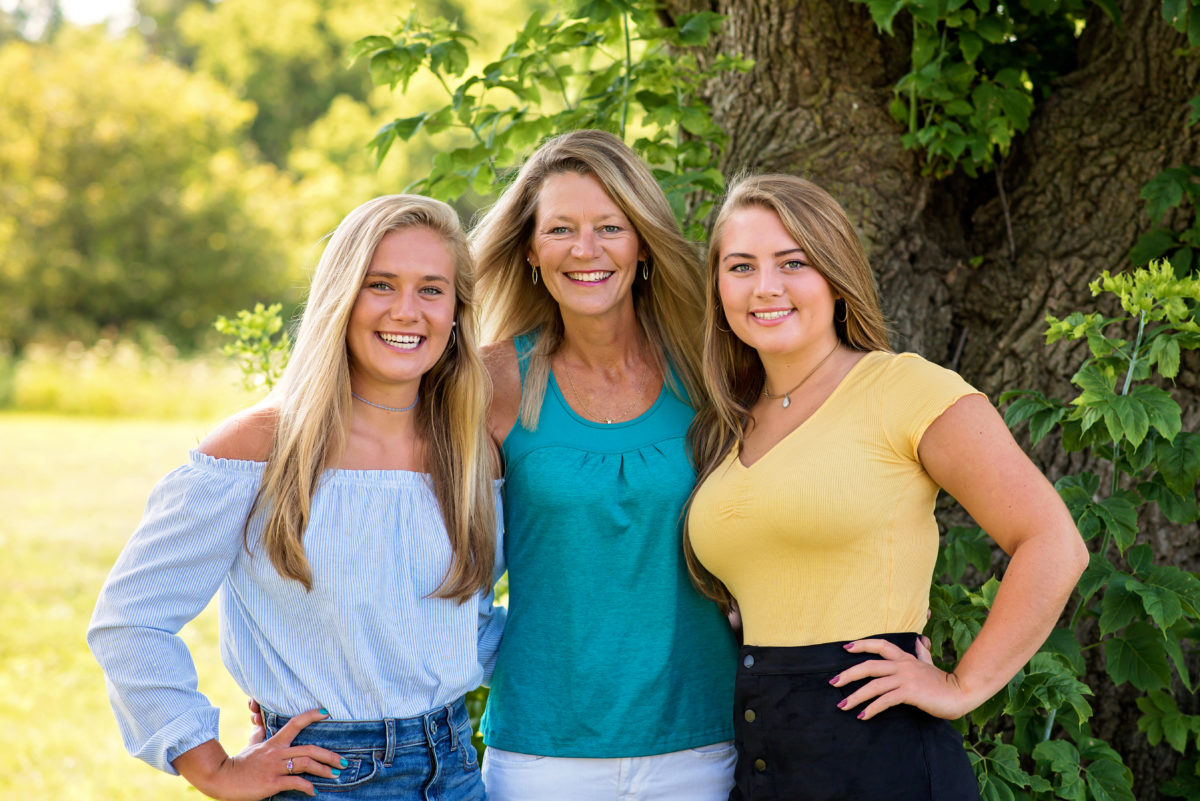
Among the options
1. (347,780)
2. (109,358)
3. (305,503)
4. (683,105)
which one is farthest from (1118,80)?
(109,358)

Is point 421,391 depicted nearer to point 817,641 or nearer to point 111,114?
point 817,641

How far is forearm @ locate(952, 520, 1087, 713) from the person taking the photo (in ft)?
6.63

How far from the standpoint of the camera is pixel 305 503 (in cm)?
211

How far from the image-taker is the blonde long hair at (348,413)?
2.11 m

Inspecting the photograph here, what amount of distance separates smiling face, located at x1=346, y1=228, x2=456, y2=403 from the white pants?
891 mm

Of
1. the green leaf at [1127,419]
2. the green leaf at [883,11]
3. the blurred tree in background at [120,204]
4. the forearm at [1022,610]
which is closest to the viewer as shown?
the forearm at [1022,610]

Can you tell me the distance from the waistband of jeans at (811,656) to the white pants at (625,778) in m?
0.35

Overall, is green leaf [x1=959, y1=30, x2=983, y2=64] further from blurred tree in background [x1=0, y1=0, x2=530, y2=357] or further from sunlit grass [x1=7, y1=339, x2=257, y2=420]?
blurred tree in background [x1=0, y1=0, x2=530, y2=357]

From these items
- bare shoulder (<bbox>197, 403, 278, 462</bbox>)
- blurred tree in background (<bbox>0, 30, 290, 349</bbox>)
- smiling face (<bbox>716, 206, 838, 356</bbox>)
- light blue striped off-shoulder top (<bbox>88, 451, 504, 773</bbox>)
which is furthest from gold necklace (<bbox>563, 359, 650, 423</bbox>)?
blurred tree in background (<bbox>0, 30, 290, 349</bbox>)

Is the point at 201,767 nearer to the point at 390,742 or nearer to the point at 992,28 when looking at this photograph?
the point at 390,742

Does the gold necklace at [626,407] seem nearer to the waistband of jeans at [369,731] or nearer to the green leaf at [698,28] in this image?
the waistband of jeans at [369,731]

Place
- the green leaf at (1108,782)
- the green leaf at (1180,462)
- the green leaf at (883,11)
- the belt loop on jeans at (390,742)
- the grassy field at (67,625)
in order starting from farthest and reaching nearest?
the grassy field at (67,625)
the green leaf at (883,11)
the green leaf at (1108,782)
the green leaf at (1180,462)
the belt loop on jeans at (390,742)

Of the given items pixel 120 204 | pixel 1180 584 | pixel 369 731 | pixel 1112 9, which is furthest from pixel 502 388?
pixel 120 204

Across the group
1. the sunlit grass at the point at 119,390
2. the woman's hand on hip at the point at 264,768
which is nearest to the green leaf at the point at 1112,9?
the woman's hand on hip at the point at 264,768
